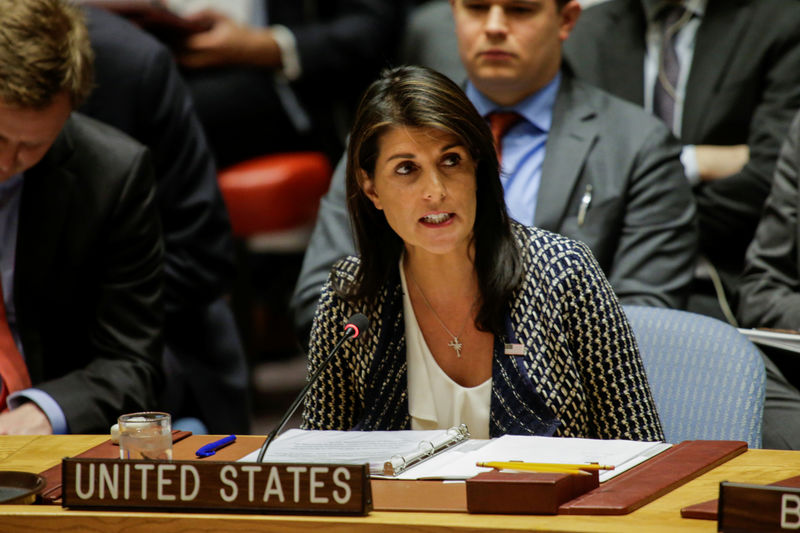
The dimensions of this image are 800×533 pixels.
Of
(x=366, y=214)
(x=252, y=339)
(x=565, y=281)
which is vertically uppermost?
(x=366, y=214)

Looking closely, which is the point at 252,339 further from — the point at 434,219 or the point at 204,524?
the point at 204,524

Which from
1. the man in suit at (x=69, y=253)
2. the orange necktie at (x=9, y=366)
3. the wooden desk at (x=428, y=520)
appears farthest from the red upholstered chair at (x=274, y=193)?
the wooden desk at (x=428, y=520)

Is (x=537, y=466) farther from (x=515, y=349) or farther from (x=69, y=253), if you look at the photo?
(x=69, y=253)

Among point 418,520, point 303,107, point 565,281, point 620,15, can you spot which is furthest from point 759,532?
point 303,107

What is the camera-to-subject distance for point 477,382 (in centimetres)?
210

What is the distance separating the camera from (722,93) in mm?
3082

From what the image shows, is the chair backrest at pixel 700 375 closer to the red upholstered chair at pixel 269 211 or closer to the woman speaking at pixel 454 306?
the woman speaking at pixel 454 306

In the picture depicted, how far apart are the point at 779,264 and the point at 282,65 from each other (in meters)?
1.87

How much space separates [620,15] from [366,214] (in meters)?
1.40

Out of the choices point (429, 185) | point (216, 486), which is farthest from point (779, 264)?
point (216, 486)

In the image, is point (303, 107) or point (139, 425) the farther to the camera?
point (303, 107)

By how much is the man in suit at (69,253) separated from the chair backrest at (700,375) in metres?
1.12

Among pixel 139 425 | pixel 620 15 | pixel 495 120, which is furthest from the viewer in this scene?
pixel 620 15

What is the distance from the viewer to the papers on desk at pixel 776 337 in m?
2.11
